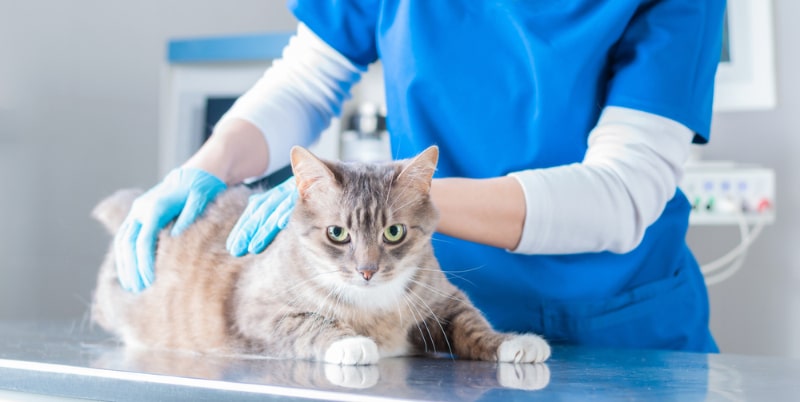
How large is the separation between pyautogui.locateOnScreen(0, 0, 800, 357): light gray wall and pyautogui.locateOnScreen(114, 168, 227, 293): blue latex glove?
149 cm

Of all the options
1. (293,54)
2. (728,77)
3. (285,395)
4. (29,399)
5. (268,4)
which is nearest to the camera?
(285,395)

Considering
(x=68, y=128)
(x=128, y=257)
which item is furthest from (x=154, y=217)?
(x=68, y=128)

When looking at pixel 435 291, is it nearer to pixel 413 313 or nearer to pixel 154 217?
pixel 413 313

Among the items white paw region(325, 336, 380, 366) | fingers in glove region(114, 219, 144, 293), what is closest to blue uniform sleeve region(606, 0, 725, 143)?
white paw region(325, 336, 380, 366)

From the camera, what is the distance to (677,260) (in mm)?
1467

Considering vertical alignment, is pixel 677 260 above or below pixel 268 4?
below

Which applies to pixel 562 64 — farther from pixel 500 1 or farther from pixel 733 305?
pixel 733 305

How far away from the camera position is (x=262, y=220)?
4.03 feet

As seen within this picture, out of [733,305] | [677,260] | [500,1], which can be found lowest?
[733,305]

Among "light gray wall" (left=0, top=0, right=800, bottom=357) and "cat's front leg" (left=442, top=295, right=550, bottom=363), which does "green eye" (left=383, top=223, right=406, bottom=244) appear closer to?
"cat's front leg" (left=442, top=295, right=550, bottom=363)

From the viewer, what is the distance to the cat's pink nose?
1.07m

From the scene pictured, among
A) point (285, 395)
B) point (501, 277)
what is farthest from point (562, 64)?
point (285, 395)

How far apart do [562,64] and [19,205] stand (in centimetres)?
212

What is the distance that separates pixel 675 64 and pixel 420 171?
536 millimetres
